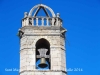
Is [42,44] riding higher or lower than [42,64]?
higher

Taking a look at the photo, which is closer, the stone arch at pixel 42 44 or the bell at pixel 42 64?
the bell at pixel 42 64

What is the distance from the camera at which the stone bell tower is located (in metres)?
26.9

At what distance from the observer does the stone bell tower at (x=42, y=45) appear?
1058 inches

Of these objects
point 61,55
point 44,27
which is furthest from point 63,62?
point 44,27

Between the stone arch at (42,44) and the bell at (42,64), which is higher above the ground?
the stone arch at (42,44)

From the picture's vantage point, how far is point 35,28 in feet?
90.1

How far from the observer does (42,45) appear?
2809cm

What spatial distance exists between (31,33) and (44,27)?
2.65ft

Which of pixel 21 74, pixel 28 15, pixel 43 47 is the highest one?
pixel 28 15

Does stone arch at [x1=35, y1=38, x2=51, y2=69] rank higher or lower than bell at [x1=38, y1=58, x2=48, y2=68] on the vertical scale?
higher

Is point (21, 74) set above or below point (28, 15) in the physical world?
below

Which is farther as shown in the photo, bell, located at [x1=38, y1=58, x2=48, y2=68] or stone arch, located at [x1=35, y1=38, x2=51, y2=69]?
stone arch, located at [x1=35, y1=38, x2=51, y2=69]

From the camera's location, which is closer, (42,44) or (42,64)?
(42,64)

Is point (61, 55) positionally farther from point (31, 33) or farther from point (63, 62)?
point (31, 33)
